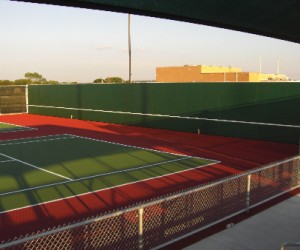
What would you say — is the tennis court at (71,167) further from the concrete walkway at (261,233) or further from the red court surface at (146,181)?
the concrete walkway at (261,233)

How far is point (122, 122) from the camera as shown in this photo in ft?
101

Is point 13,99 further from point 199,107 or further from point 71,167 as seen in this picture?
point 71,167

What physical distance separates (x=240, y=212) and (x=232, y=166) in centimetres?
619

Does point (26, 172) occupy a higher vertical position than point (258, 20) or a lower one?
lower

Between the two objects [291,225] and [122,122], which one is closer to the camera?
[291,225]

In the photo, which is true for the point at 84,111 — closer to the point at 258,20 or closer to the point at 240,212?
the point at 240,212

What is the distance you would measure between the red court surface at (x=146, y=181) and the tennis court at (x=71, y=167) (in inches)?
27.0

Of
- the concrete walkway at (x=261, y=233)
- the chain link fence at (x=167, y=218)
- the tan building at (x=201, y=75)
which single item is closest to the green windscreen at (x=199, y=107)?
the chain link fence at (x=167, y=218)

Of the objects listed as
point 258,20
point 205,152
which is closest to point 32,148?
point 205,152

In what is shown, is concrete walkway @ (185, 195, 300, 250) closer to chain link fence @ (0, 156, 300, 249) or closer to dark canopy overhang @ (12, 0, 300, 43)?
chain link fence @ (0, 156, 300, 249)

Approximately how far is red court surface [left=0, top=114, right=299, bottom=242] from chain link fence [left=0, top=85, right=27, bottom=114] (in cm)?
1037

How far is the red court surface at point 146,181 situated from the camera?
9475 millimetres

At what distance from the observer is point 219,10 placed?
3.10 m

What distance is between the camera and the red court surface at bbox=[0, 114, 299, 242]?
9475 mm
